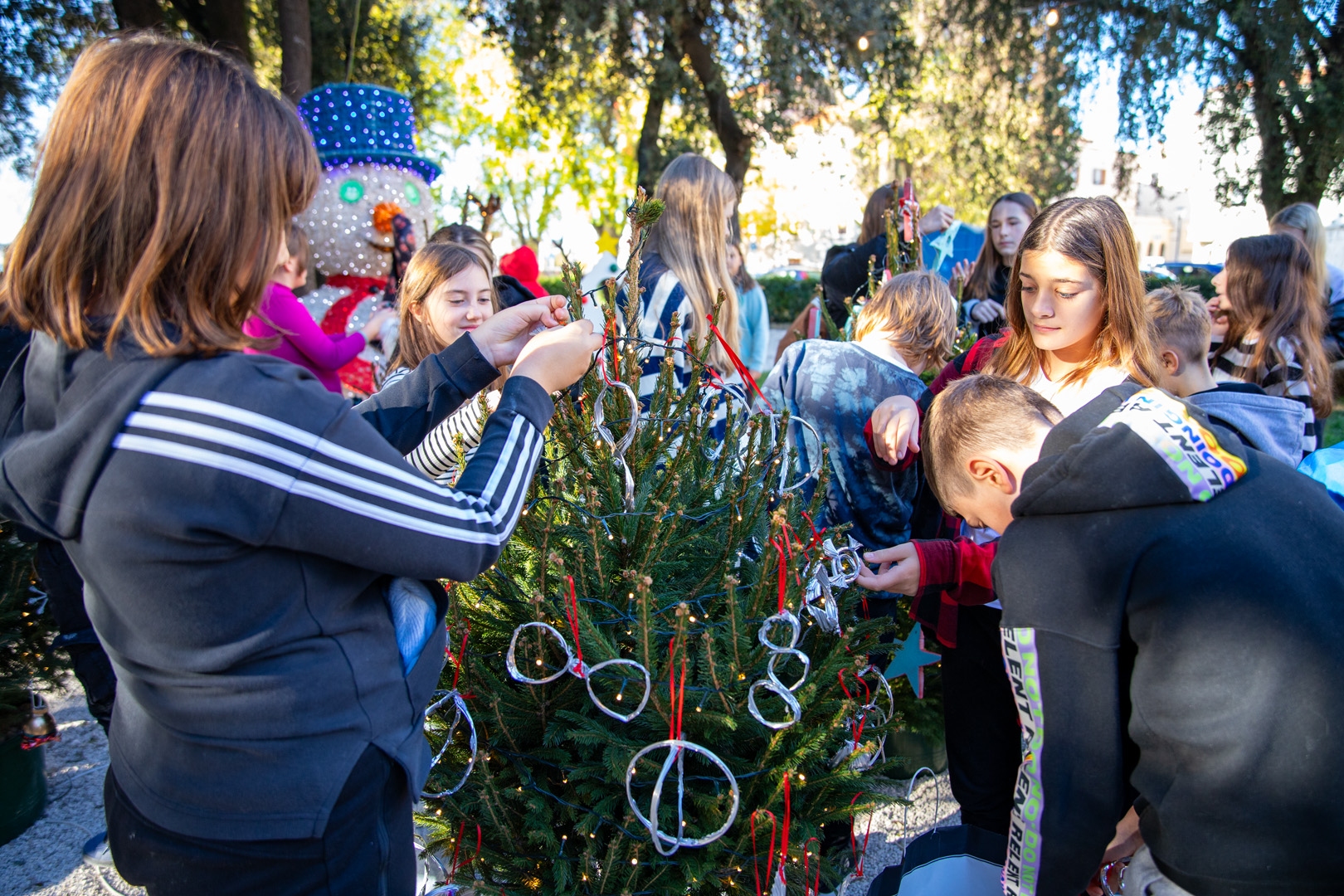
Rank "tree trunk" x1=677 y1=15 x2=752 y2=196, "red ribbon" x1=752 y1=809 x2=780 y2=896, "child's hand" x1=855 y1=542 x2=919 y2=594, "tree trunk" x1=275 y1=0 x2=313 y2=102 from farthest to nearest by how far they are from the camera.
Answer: "tree trunk" x1=677 y1=15 x2=752 y2=196 < "tree trunk" x1=275 y1=0 x2=313 y2=102 < "child's hand" x1=855 y1=542 x2=919 y2=594 < "red ribbon" x1=752 y1=809 x2=780 y2=896

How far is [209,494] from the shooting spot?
1.02 m

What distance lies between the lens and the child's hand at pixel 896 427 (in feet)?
8.25

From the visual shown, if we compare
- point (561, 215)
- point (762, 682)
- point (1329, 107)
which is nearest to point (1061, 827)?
point (762, 682)

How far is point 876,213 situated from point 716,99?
7556mm

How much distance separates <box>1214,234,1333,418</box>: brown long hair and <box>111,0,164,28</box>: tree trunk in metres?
9.54

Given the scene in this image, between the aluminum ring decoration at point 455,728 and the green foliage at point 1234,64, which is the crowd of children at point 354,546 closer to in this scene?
the aluminum ring decoration at point 455,728

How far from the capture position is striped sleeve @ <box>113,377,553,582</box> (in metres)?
1.02

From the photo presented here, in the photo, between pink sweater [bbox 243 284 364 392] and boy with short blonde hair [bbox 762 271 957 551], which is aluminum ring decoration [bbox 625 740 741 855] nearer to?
boy with short blonde hair [bbox 762 271 957 551]

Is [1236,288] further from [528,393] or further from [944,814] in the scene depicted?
[528,393]

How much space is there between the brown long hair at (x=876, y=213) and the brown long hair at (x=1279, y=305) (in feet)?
→ 5.61

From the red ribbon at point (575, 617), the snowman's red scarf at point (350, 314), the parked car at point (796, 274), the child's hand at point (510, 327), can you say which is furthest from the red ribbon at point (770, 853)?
the parked car at point (796, 274)

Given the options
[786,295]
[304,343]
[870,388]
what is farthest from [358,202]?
[786,295]

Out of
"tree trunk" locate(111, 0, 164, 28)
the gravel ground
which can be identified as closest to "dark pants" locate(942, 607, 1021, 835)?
the gravel ground

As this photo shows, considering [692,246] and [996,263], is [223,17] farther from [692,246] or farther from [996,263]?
[996,263]
